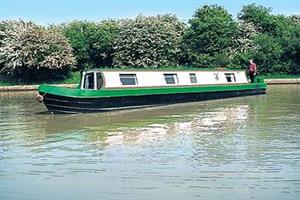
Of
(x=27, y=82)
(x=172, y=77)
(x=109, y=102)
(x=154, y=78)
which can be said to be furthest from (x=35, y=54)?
(x=109, y=102)

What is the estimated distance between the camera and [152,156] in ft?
29.8

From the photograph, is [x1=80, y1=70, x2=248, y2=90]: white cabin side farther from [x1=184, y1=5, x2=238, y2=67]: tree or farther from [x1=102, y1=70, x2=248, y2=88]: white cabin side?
[x1=184, y1=5, x2=238, y2=67]: tree

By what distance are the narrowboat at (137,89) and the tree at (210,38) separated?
9652 millimetres

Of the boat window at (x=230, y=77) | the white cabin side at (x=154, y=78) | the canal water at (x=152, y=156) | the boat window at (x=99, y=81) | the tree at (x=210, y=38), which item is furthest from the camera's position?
the tree at (x=210, y=38)

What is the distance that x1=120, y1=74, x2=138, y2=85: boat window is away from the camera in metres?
17.5

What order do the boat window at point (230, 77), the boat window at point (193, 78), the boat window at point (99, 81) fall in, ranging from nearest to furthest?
1. the boat window at point (99, 81)
2. the boat window at point (193, 78)
3. the boat window at point (230, 77)

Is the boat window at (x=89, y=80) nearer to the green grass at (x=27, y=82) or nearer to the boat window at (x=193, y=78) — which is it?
the boat window at (x=193, y=78)

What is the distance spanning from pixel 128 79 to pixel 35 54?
15.5m

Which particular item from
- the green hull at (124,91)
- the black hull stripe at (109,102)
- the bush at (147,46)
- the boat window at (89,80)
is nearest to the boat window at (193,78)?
the green hull at (124,91)

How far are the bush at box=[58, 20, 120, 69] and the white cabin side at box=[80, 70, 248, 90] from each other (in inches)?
525

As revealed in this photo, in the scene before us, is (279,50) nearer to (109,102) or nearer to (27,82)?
(27,82)

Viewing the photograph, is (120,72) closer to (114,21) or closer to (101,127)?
(101,127)

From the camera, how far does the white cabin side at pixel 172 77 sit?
17156mm

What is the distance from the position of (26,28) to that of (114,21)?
6.77m
